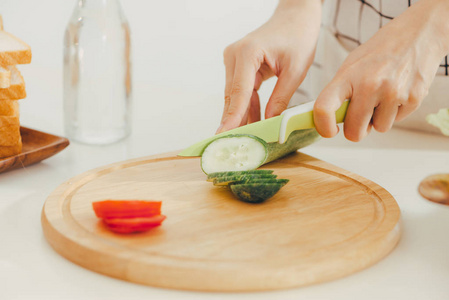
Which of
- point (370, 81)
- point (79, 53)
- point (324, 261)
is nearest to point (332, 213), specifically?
point (324, 261)

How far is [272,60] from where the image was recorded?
1823 millimetres

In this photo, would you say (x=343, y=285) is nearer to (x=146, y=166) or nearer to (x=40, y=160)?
(x=146, y=166)

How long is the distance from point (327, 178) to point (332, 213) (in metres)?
0.25

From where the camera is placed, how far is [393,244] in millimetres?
1221

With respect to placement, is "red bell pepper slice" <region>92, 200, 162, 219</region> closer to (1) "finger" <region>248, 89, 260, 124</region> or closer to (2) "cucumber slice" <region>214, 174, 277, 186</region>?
(2) "cucumber slice" <region>214, 174, 277, 186</region>

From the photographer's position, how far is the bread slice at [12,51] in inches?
63.6

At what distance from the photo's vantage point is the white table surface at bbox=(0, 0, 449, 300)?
3.47ft

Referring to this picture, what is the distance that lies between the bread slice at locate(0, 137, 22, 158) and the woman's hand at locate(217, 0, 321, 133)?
567 millimetres

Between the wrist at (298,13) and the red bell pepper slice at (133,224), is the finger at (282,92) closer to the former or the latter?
the wrist at (298,13)

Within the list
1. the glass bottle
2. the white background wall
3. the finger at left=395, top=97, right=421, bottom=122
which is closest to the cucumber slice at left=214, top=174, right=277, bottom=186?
the finger at left=395, top=97, right=421, bottom=122

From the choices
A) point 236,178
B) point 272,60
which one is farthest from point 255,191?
point 272,60

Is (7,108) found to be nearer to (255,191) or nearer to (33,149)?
(33,149)

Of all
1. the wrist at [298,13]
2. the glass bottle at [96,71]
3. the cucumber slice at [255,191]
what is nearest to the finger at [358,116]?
the cucumber slice at [255,191]

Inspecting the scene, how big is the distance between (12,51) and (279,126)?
0.80 metres
